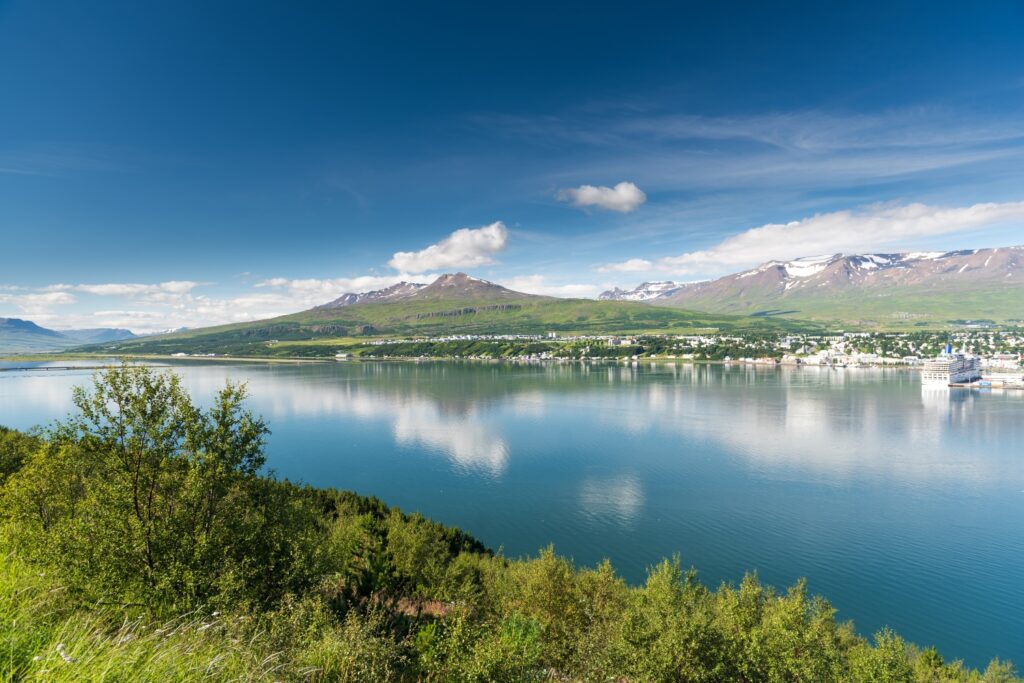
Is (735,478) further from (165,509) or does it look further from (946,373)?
(946,373)

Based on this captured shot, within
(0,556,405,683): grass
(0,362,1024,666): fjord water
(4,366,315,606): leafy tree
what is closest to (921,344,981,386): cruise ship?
(0,362,1024,666): fjord water

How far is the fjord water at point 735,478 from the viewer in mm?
34219

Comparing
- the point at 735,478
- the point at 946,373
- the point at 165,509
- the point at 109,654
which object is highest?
the point at 109,654

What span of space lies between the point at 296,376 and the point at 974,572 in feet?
566

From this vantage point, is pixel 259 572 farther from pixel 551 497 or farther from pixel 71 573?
pixel 551 497

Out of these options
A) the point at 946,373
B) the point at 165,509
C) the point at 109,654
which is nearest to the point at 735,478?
the point at 165,509

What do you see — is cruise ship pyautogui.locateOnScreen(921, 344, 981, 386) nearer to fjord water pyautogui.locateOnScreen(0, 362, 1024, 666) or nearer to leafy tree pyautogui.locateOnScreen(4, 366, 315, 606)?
fjord water pyautogui.locateOnScreen(0, 362, 1024, 666)

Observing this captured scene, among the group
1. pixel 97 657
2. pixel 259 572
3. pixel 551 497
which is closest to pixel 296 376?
pixel 551 497

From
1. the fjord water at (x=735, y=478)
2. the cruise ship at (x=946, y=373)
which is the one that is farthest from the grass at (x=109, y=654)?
the cruise ship at (x=946, y=373)

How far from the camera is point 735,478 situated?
5556cm

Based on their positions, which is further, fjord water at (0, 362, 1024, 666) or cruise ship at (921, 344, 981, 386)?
cruise ship at (921, 344, 981, 386)

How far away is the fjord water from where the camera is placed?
1347 inches

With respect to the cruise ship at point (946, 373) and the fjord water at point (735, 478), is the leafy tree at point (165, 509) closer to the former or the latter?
the fjord water at point (735, 478)

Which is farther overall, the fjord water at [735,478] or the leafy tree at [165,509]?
the fjord water at [735,478]
